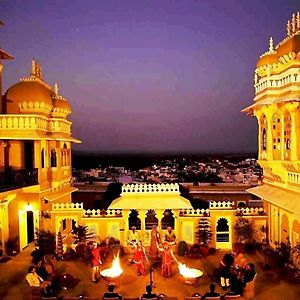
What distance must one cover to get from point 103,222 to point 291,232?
7.38 metres

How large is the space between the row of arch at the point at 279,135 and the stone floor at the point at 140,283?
4177 mm

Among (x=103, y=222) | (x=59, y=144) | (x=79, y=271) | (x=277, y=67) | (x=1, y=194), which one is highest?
(x=277, y=67)

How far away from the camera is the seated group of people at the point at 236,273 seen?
34.3ft

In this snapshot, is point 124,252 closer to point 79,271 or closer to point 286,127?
point 79,271

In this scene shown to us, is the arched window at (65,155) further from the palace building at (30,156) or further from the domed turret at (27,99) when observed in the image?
the domed turret at (27,99)

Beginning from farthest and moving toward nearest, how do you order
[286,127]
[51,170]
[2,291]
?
[51,170] → [286,127] → [2,291]

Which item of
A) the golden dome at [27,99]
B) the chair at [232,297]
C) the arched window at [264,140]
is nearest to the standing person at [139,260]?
the chair at [232,297]

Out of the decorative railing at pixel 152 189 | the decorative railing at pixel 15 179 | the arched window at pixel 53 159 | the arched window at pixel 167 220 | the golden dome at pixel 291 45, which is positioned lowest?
the arched window at pixel 167 220

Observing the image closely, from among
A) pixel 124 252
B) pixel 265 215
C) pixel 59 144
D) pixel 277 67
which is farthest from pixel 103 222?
pixel 277 67

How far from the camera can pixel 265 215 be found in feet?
53.5

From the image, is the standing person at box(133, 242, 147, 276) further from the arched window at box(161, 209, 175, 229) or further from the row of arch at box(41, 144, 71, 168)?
the arched window at box(161, 209, 175, 229)

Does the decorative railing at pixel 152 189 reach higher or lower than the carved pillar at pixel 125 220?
higher

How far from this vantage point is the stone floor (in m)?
11.5

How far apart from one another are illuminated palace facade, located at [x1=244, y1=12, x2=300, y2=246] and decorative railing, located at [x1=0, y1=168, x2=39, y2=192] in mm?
9604
